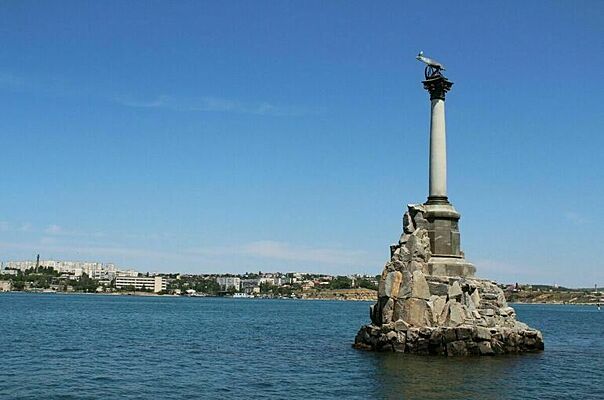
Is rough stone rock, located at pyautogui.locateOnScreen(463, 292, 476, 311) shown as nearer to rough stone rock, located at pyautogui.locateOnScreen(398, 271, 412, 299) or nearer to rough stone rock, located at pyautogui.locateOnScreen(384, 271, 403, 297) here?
rough stone rock, located at pyautogui.locateOnScreen(398, 271, 412, 299)

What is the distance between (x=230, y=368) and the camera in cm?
2798

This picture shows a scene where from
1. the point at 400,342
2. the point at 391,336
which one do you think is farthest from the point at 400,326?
the point at 400,342

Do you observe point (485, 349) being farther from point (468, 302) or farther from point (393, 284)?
point (393, 284)

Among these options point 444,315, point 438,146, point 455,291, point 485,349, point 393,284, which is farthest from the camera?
point 438,146

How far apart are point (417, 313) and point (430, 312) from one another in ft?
1.91

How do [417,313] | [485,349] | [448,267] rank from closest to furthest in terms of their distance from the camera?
1. [485,349]
2. [417,313]
3. [448,267]

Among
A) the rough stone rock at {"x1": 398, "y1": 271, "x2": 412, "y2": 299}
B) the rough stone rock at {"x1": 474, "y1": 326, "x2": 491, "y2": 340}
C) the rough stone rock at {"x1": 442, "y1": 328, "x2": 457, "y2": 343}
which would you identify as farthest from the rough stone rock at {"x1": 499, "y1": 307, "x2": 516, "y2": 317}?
the rough stone rock at {"x1": 398, "y1": 271, "x2": 412, "y2": 299}

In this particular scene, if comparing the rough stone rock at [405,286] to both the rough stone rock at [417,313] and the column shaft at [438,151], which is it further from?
the column shaft at [438,151]

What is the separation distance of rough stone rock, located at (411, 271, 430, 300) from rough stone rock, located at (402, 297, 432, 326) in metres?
0.24

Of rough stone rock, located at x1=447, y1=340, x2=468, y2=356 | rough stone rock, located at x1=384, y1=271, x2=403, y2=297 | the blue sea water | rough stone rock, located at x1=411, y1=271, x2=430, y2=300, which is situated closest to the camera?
the blue sea water

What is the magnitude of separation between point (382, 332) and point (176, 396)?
1306cm

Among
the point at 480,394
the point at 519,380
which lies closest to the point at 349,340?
the point at 519,380

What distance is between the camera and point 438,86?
3441 centimetres

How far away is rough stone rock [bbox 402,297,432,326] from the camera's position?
3150 centimetres
